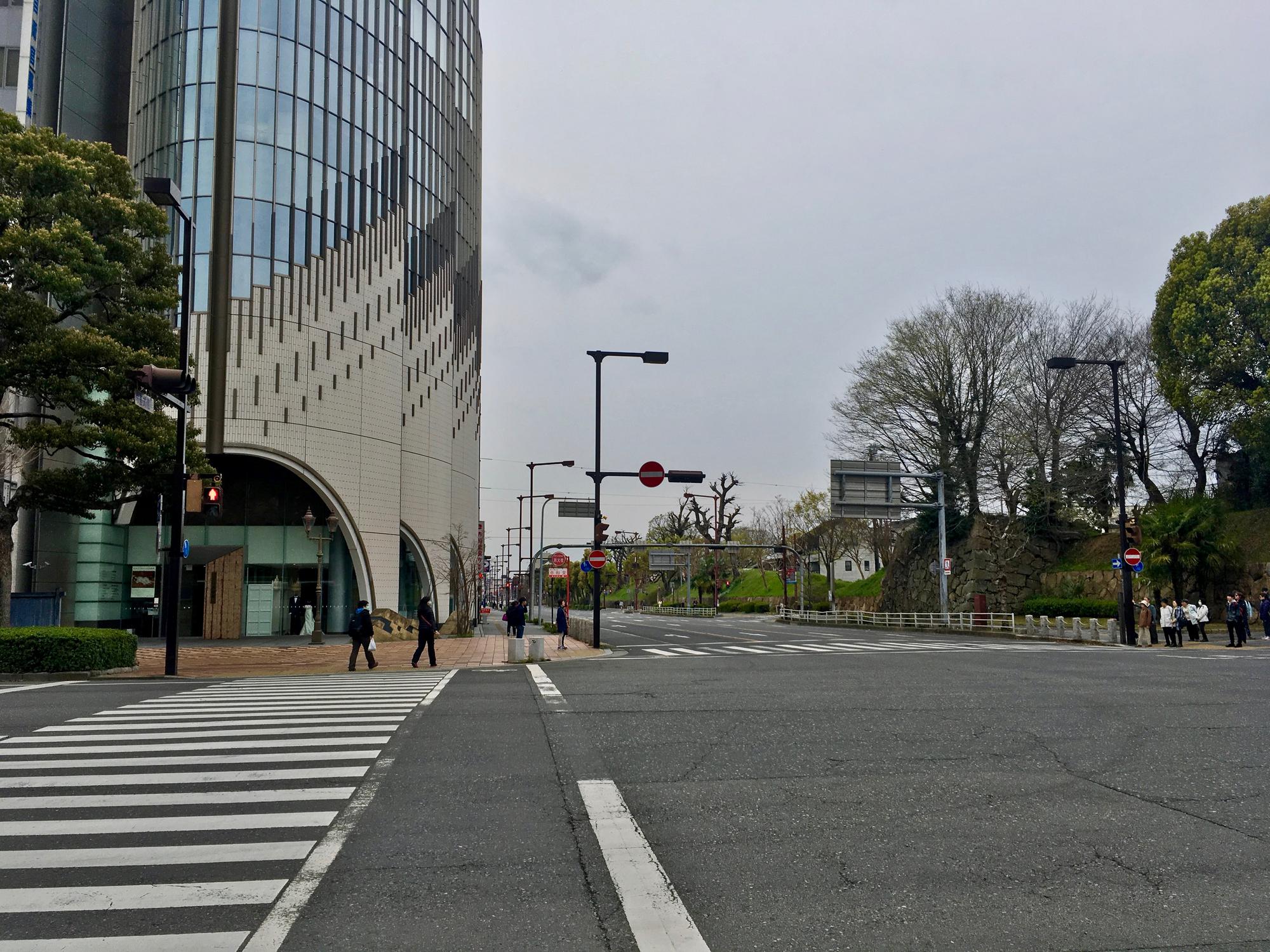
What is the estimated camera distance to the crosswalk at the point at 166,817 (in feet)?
15.6

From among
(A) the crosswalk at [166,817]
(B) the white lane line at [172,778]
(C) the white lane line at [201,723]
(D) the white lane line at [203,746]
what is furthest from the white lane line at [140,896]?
(C) the white lane line at [201,723]

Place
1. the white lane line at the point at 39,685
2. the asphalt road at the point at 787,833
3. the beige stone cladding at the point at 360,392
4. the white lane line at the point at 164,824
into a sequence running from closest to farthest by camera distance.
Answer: the asphalt road at the point at 787,833 → the white lane line at the point at 164,824 → the white lane line at the point at 39,685 → the beige stone cladding at the point at 360,392

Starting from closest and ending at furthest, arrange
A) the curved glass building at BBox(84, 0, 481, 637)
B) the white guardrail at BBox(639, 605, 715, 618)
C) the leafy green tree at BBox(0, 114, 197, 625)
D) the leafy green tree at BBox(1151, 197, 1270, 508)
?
the leafy green tree at BBox(0, 114, 197, 625), the leafy green tree at BBox(1151, 197, 1270, 508), the curved glass building at BBox(84, 0, 481, 637), the white guardrail at BBox(639, 605, 715, 618)

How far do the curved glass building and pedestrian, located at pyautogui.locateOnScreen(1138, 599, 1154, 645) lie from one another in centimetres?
3094

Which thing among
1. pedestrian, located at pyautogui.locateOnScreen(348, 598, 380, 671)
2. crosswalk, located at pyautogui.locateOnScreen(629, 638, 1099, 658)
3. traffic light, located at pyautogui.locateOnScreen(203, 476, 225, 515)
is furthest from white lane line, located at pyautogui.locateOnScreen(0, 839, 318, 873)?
crosswalk, located at pyautogui.locateOnScreen(629, 638, 1099, 658)

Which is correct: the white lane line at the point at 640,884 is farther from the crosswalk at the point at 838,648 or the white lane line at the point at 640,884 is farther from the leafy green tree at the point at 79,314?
the crosswalk at the point at 838,648

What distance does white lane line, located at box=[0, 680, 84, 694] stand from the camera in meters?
16.1

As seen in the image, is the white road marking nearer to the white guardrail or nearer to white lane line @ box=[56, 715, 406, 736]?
white lane line @ box=[56, 715, 406, 736]

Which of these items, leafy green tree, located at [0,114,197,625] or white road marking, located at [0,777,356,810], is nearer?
white road marking, located at [0,777,356,810]

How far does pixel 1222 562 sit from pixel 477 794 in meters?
37.5

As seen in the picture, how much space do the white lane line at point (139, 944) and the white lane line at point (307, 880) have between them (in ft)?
0.40

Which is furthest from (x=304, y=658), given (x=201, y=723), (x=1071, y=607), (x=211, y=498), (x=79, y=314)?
(x=1071, y=607)

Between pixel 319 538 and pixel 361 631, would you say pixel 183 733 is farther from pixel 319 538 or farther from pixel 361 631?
pixel 319 538

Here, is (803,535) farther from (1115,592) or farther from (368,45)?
(368,45)
